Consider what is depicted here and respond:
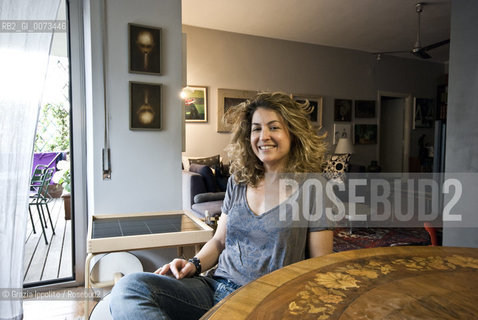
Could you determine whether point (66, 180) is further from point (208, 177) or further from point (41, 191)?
point (208, 177)

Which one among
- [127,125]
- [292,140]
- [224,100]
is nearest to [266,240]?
[292,140]

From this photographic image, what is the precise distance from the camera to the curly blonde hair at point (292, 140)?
130 cm

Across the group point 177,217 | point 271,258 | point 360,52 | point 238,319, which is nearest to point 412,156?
point 360,52

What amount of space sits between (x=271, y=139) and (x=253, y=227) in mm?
349

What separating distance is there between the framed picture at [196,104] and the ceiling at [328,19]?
1083 mm

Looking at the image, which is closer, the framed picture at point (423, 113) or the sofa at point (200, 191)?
the sofa at point (200, 191)

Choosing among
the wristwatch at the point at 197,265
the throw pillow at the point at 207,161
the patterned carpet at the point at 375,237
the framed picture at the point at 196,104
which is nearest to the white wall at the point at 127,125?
the wristwatch at the point at 197,265

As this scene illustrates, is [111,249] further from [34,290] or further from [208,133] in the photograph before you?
[208,133]

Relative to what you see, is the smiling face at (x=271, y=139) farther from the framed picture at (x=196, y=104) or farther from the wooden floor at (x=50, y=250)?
the framed picture at (x=196, y=104)

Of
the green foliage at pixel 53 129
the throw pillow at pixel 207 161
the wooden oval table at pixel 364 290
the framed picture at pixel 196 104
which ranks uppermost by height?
the framed picture at pixel 196 104

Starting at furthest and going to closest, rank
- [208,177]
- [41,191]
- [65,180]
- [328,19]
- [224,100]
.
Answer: [224,100]
[328,19]
[208,177]
[65,180]
[41,191]

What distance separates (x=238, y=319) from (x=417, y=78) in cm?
866

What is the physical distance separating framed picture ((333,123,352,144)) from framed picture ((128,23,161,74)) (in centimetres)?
532

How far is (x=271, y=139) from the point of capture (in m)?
1.30
